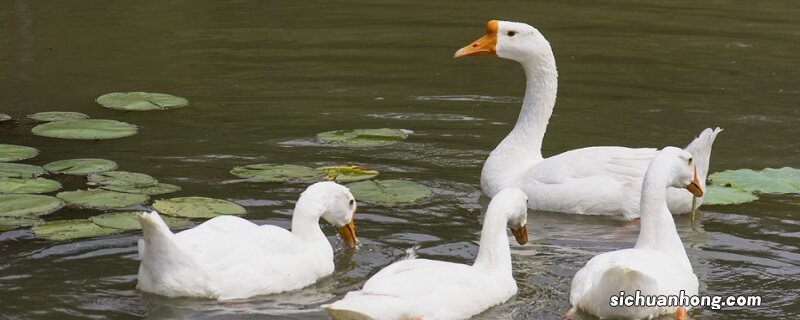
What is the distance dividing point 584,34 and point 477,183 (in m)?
6.21

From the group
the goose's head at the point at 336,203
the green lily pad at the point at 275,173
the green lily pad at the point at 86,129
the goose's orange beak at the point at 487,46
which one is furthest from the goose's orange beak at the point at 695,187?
the green lily pad at the point at 86,129

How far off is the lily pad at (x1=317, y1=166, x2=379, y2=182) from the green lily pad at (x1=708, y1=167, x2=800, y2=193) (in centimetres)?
253

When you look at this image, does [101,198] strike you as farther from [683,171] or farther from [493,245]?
[683,171]

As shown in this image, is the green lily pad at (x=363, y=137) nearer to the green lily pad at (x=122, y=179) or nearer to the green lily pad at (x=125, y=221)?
the green lily pad at (x=122, y=179)

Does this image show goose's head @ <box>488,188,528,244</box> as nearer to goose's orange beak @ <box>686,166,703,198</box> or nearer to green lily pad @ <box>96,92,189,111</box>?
goose's orange beak @ <box>686,166,703,198</box>

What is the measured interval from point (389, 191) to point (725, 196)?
238cm

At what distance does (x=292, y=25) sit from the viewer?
54.7 feet

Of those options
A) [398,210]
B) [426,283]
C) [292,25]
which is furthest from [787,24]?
[426,283]

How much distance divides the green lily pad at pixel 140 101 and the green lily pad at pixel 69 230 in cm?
348

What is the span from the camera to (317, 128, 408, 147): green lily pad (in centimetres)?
1125

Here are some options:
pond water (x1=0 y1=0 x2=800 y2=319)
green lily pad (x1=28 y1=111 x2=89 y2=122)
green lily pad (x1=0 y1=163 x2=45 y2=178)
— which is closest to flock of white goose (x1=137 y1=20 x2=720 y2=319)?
pond water (x1=0 y1=0 x2=800 y2=319)

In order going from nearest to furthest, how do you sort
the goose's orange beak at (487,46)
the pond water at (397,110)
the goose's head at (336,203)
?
the pond water at (397,110), the goose's head at (336,203), the goose's orange beak at (487,46)

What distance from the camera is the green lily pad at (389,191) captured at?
31.7ft

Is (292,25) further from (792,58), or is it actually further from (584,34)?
(792,58)
